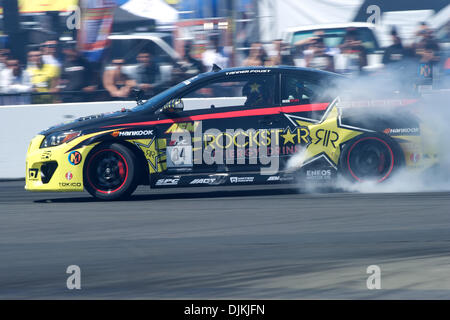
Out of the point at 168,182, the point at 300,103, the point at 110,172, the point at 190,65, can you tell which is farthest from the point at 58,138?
the point at 190,65

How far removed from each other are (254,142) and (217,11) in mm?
4158

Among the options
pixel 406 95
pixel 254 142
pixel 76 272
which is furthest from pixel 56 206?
pixel 406 95

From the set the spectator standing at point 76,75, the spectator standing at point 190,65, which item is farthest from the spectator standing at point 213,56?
the spectator standing at point 76,75

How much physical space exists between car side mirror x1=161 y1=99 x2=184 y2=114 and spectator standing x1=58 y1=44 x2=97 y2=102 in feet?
11.0

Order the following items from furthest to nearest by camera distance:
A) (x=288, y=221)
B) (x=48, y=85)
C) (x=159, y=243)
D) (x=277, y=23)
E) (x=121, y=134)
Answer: (x=277, y=23)
(x=48, y=85)
(x=121, y=134)
(x=288, y=221)
(x=159, y=243)

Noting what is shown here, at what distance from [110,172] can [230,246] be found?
9.82ft

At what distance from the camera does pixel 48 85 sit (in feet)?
41.0

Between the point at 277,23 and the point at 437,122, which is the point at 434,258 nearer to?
the point at 437,122

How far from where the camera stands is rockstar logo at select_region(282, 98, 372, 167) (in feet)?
30.5

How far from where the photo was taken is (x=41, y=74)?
12609mm

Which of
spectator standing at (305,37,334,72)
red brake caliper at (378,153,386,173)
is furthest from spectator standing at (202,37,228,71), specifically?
red brake caliper at (378,153,386,173)

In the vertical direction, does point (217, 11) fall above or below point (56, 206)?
above

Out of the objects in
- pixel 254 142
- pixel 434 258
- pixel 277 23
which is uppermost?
pixel 277 23

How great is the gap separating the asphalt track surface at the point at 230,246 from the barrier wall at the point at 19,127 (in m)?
2.36
